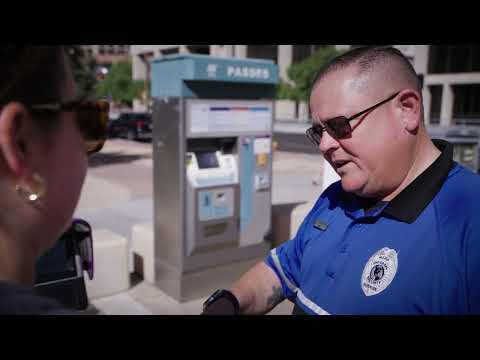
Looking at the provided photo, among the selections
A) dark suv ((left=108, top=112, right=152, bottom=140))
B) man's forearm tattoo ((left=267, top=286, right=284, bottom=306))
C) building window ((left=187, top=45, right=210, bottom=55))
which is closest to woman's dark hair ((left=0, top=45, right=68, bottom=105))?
building window ((left=187, top=45, right=210, bottom=55))

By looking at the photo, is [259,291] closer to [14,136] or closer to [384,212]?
[384,212]

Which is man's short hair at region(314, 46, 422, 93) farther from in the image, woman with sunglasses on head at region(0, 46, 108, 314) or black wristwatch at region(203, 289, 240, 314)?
woman with sunglasses on head at region(0, 46, 108, 314)

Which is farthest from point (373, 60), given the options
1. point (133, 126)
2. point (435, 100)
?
point (435, 100)

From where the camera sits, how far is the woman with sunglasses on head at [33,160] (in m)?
0.79

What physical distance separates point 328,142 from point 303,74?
123 feet

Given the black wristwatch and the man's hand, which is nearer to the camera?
the black wristwatch

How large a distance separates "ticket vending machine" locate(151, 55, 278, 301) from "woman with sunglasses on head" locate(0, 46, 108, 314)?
11.4 ft

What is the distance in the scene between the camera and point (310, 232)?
6.80 ft

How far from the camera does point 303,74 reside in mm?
37969

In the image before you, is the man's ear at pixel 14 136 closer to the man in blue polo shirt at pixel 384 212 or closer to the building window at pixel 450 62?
the man in blue polo shirt at pixel 384 212

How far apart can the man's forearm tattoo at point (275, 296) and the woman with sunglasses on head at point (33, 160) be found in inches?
53.6

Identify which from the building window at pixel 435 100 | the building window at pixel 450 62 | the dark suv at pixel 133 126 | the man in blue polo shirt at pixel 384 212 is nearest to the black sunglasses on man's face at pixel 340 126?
the man in blue polo shirt at pixel 384 212

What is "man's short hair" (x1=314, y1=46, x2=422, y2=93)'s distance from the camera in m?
1.76

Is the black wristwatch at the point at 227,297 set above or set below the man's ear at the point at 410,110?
below
